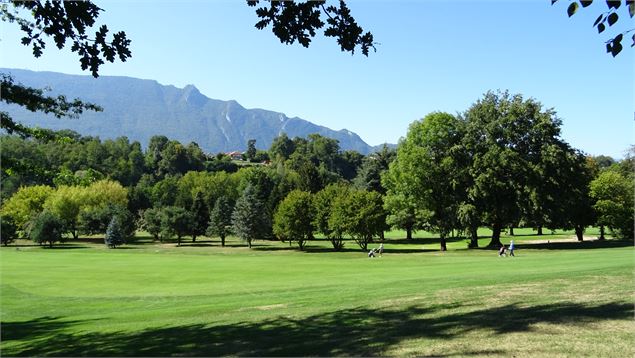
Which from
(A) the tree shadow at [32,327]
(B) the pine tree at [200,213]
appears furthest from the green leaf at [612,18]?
(B) the pine tree at [200,213]

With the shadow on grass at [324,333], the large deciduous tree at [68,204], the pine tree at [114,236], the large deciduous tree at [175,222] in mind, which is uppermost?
the large deciduous tree at [68,204]

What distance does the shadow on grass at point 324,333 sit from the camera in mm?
8914

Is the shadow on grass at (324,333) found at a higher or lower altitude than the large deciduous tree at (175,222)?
lower

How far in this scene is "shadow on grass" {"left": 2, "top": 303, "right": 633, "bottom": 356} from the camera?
8.91 m

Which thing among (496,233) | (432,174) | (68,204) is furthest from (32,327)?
→ (68,204)

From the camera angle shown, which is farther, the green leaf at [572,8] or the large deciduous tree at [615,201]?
the large deciduous tree at [615,201]

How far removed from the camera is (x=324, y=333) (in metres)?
10.1

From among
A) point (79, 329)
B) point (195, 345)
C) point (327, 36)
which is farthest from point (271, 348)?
point (79, 329)

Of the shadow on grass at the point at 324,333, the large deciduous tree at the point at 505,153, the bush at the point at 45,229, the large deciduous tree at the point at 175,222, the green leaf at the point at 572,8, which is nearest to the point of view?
the green leaf at the point at 572,8

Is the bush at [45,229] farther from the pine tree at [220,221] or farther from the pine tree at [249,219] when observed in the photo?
the pine tree at [249,219]

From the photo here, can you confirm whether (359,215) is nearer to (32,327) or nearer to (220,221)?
(220,221)

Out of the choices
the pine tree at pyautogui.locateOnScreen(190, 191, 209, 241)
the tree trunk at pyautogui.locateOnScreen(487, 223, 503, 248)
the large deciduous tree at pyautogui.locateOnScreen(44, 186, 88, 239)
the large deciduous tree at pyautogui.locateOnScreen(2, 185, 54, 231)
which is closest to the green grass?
the tree trunk at pyautogui.locateOnScreen(487, 223, 503, 248)

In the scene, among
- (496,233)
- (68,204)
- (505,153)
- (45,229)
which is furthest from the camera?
(68,204)

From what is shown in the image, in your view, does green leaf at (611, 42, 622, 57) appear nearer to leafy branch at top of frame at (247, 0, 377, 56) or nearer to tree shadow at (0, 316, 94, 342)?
leafy branch at top of frame at (247, 0, 377, 56)
